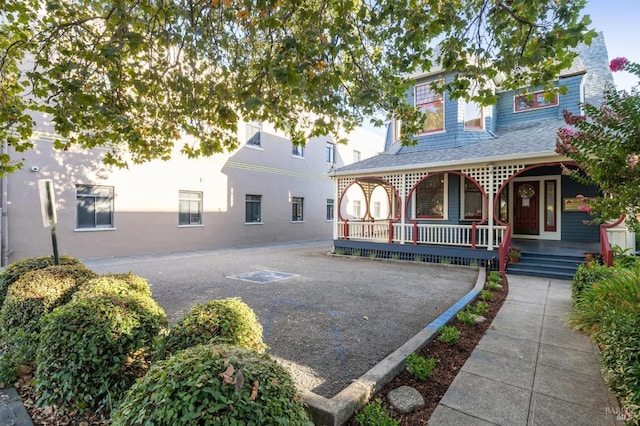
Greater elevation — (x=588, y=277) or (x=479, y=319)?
(x=588, y=277)

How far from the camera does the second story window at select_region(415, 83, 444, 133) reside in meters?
12.0

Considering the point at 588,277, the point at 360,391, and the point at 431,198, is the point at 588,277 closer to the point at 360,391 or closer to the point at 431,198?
the point at 360,391

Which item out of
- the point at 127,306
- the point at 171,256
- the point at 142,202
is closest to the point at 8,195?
the point at 142,202

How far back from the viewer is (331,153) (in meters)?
21.4

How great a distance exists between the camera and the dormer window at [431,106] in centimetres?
1204

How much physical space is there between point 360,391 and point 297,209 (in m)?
16.7

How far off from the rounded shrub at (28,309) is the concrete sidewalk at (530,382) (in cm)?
392

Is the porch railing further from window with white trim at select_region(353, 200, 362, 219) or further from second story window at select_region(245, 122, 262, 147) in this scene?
window with white trim at select_region(353, 200, 362, 219)

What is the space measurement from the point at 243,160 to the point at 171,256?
6.02 m

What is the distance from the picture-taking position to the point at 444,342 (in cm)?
397

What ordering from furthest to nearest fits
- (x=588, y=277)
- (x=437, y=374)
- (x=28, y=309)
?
(x=588, y=277), (x=28, y=309), (x=437, y=374)

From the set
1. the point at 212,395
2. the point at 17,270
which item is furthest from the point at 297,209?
the point at 212,395

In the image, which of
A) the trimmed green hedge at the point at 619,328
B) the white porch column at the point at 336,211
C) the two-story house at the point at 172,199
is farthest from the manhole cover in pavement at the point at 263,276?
the trimmed green hedge at the point at 619,328

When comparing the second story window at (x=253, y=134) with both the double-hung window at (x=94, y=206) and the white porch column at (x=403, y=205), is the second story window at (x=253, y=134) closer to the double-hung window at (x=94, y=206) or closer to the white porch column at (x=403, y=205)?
the double-hung window at (x=94, y=206)
